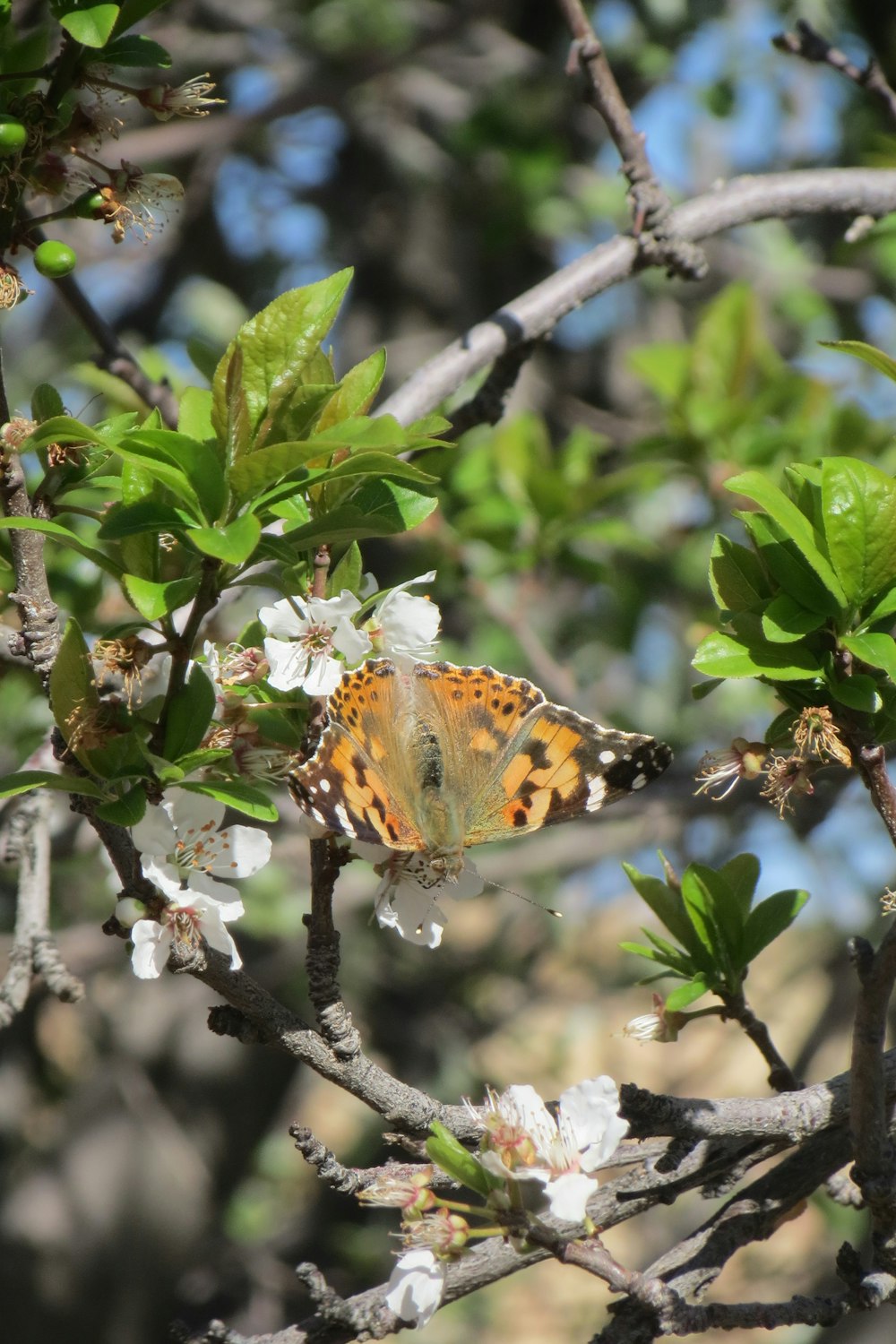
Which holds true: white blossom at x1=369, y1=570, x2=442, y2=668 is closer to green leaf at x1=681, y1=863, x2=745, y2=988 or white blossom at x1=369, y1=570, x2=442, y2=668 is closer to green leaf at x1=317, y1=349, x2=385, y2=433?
green leaf at x1=317, y1=349, x2=385, y2=433

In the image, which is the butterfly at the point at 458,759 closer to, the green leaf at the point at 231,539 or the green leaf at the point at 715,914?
the green leaf at the point at 715,914

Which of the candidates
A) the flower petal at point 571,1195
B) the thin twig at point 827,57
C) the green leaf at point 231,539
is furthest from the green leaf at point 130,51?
the thin twig at point 827,57

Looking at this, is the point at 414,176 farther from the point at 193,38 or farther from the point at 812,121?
the point at 812,121

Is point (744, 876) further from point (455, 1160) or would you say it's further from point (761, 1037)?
point (455, 1160)

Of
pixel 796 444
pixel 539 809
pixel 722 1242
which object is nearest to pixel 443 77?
pixel 796 444

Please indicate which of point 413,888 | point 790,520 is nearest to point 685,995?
point 413,888
